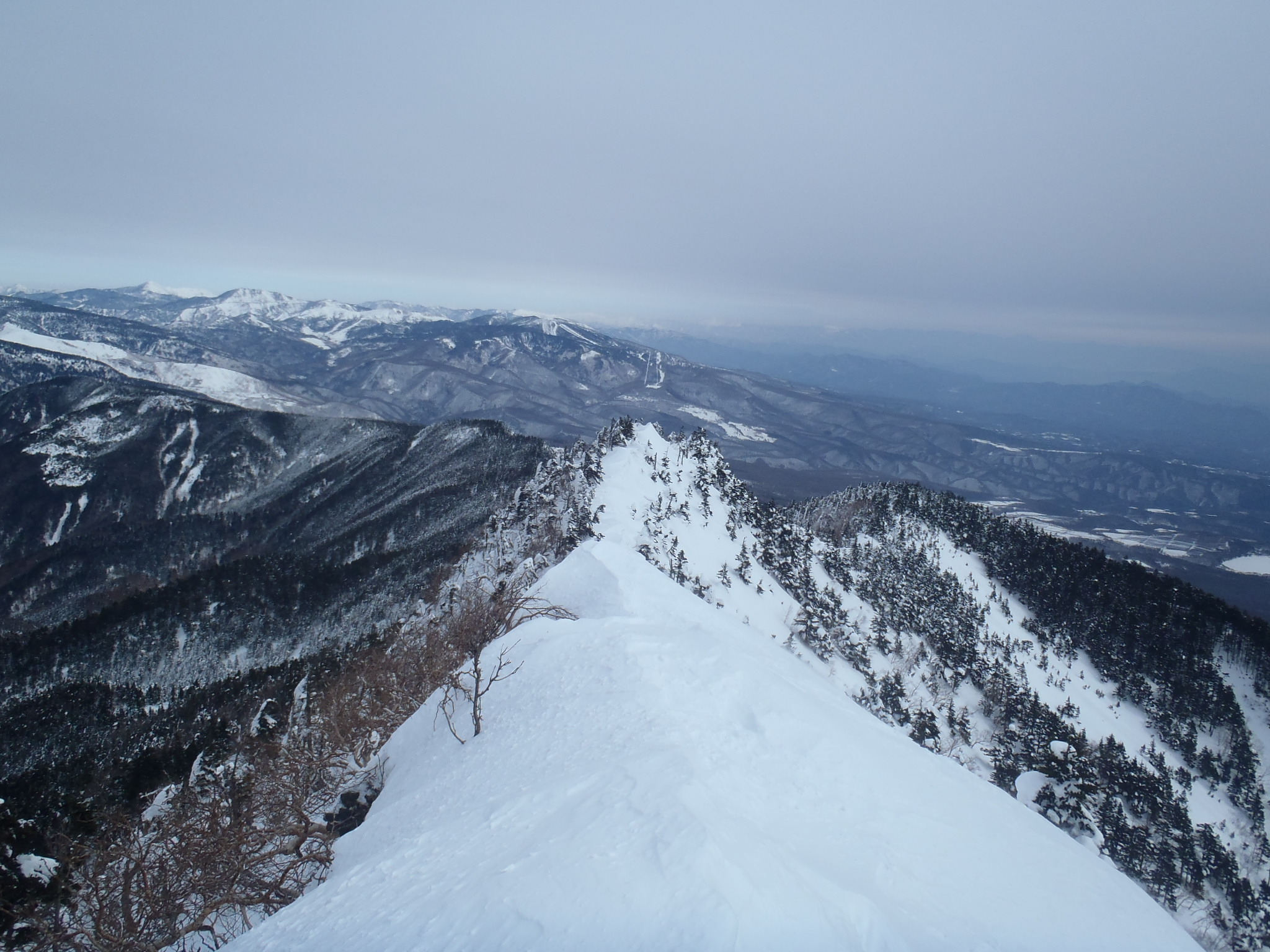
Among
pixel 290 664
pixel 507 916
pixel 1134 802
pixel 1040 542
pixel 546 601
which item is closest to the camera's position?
pixel 507 916

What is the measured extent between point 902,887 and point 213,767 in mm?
43802

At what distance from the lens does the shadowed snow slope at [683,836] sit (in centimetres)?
1040

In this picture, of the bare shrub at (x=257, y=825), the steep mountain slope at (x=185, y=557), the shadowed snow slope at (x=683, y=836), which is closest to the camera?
the shadowed snow slope at (x=683, y=836)

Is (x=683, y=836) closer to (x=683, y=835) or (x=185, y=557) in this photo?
(x=683, y=835)

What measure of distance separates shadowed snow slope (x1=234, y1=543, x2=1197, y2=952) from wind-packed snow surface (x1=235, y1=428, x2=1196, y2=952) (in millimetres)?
62

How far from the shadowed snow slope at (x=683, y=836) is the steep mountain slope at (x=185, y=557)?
170ft

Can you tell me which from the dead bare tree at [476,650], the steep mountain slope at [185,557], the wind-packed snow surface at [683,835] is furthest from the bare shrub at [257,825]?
the steep mountain slope at [185,557]

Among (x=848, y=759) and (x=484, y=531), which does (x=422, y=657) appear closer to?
(x=848, y=759)

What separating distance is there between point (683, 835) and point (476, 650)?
38.7 ft

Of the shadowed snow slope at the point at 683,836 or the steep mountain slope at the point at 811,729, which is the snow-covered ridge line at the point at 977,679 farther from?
the shadowed snow slope at the point at 683,836

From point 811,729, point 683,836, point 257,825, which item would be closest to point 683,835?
point 683,836

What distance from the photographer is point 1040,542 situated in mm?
103562

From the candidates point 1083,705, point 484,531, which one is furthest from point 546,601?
point 1083,705

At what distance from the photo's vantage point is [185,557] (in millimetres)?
145000
